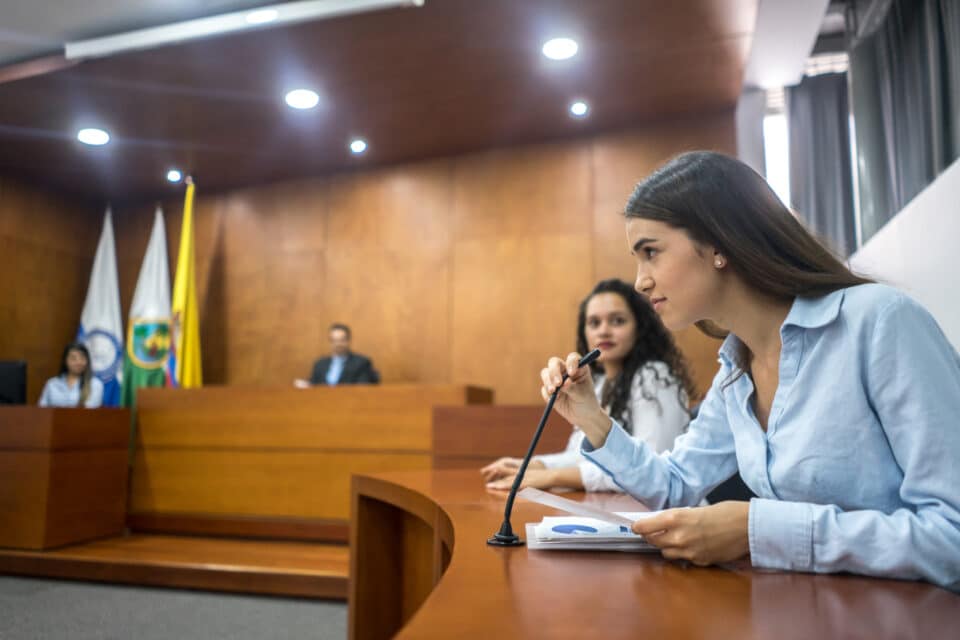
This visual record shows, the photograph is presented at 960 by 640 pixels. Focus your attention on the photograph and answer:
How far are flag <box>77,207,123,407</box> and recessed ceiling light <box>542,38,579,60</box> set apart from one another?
4.94m

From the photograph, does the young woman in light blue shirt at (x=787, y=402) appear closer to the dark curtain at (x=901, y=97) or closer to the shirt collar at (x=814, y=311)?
the shirt collar at (x=814, y=311)

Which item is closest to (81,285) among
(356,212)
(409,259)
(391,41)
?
(356,212)

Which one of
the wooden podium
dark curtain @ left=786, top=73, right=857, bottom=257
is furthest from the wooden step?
dark curtain @ left=786, top=73, right=857, bottom=257

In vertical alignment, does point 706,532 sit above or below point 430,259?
below

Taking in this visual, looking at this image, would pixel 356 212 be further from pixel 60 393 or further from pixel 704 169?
pixel 704 169

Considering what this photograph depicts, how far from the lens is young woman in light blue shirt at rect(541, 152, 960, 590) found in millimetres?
880

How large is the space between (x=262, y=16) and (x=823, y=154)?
466 cm

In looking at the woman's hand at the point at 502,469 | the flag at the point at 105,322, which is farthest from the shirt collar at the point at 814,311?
the flag at the point at 105,322

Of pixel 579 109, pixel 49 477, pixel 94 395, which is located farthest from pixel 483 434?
pixel 94 395

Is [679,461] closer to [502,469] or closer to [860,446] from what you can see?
[860,446]

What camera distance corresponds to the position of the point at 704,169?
111 centimetres

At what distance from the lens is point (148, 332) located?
6582mm

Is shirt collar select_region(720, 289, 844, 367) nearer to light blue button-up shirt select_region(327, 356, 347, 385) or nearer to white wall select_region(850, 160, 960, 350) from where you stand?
white wall select_region(850, 160, 960, 350)

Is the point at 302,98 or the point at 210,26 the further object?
the point at 302,98
